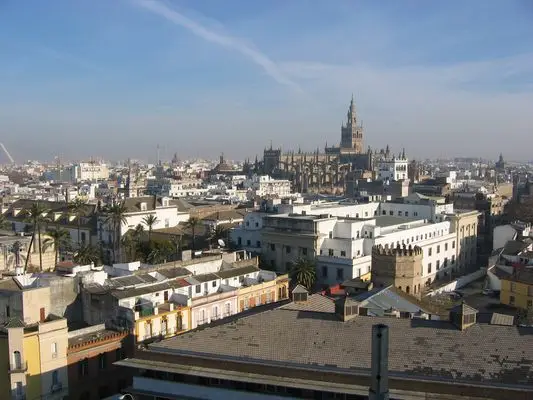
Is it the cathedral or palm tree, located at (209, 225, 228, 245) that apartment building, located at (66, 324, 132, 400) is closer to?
palm tree, located at (209, 225, 228, 245)

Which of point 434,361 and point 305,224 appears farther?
point 305,224

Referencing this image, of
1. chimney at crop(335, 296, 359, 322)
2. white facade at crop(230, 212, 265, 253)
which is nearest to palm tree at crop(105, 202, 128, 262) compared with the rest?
white facade at crop(230, 212, 265, 253)

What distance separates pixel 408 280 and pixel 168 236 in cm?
3195

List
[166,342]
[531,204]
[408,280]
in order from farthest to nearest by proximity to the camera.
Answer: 1. [531,204]
2. [408,280]
3. [166,342]

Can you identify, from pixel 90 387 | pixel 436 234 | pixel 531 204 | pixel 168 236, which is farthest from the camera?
pixel 531 204

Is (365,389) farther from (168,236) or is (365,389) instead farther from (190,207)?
(190,207)

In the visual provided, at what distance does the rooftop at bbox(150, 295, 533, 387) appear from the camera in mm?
21938

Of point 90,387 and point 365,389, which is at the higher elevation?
point 365,389

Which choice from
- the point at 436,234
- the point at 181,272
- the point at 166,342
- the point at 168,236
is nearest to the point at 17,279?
the point at 181,272

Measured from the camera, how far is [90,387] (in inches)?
1254

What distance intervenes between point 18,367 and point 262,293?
20.7 m

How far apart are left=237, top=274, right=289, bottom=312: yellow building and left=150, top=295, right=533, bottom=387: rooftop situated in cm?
1622

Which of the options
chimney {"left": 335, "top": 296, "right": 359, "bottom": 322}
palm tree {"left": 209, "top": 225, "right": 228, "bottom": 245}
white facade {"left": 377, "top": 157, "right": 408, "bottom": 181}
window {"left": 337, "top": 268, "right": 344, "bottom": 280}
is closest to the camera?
chimney {"left": 335, "top": 296, "right": 359, "bottom": 322}

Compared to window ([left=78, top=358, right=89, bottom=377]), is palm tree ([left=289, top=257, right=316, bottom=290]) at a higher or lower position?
higher
